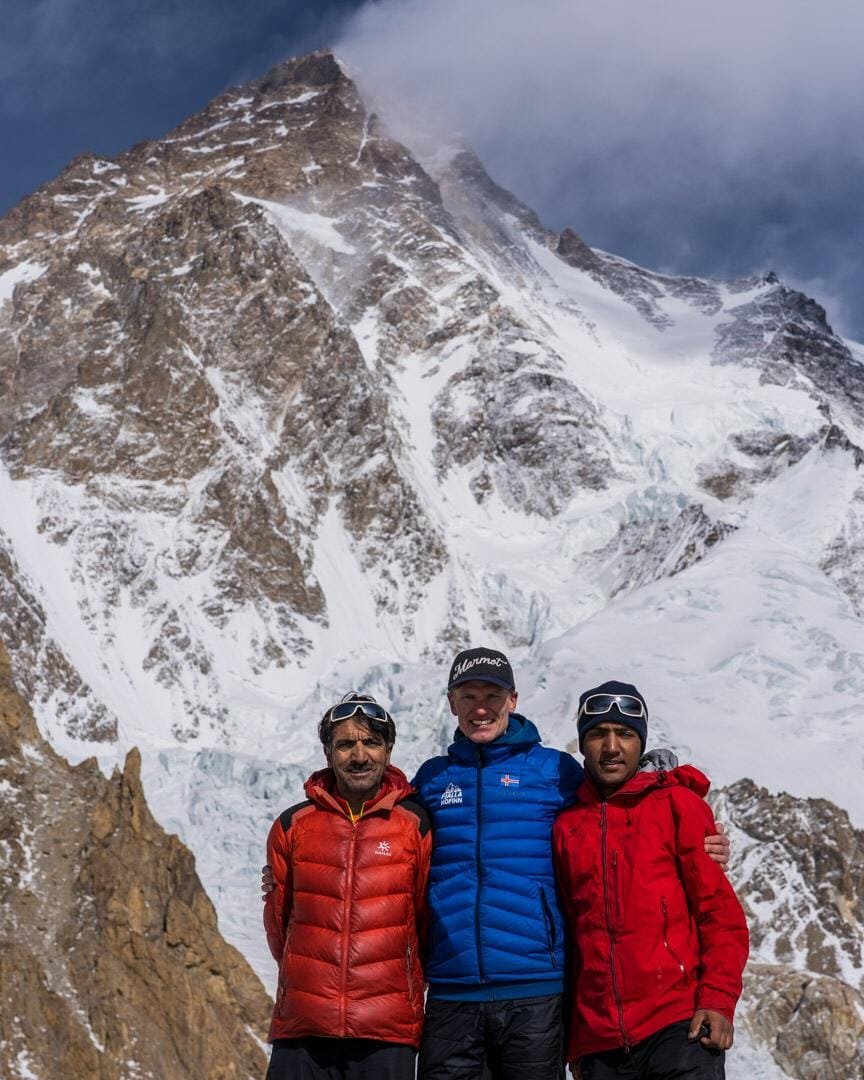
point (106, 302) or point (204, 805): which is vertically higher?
point (106, 302)

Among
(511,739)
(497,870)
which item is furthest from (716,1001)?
(511,739)

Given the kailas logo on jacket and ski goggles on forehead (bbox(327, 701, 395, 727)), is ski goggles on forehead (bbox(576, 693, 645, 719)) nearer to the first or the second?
the kailas logo on jacket

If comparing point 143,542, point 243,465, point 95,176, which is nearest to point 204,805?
point 143,542

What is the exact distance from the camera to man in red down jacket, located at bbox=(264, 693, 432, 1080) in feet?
18.8

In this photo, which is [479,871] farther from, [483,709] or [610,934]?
[483,709]

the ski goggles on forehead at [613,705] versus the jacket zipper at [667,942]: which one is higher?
the ski goggles on forehead at [613,705]

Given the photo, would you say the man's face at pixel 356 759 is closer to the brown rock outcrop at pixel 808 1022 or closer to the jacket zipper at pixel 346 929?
the jacket zipper at pixel 346 929

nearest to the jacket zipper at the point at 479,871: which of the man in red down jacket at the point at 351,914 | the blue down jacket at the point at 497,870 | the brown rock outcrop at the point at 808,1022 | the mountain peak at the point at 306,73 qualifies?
the blue down jacket at the point at 497,870

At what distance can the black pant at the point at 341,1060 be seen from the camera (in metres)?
5.70

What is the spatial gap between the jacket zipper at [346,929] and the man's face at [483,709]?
0.77 metres

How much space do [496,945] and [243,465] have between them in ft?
274

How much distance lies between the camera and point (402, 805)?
19.9 ft

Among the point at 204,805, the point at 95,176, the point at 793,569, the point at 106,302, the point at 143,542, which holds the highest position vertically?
→ the point at 95,176

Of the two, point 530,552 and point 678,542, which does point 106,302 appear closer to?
point 530,552
